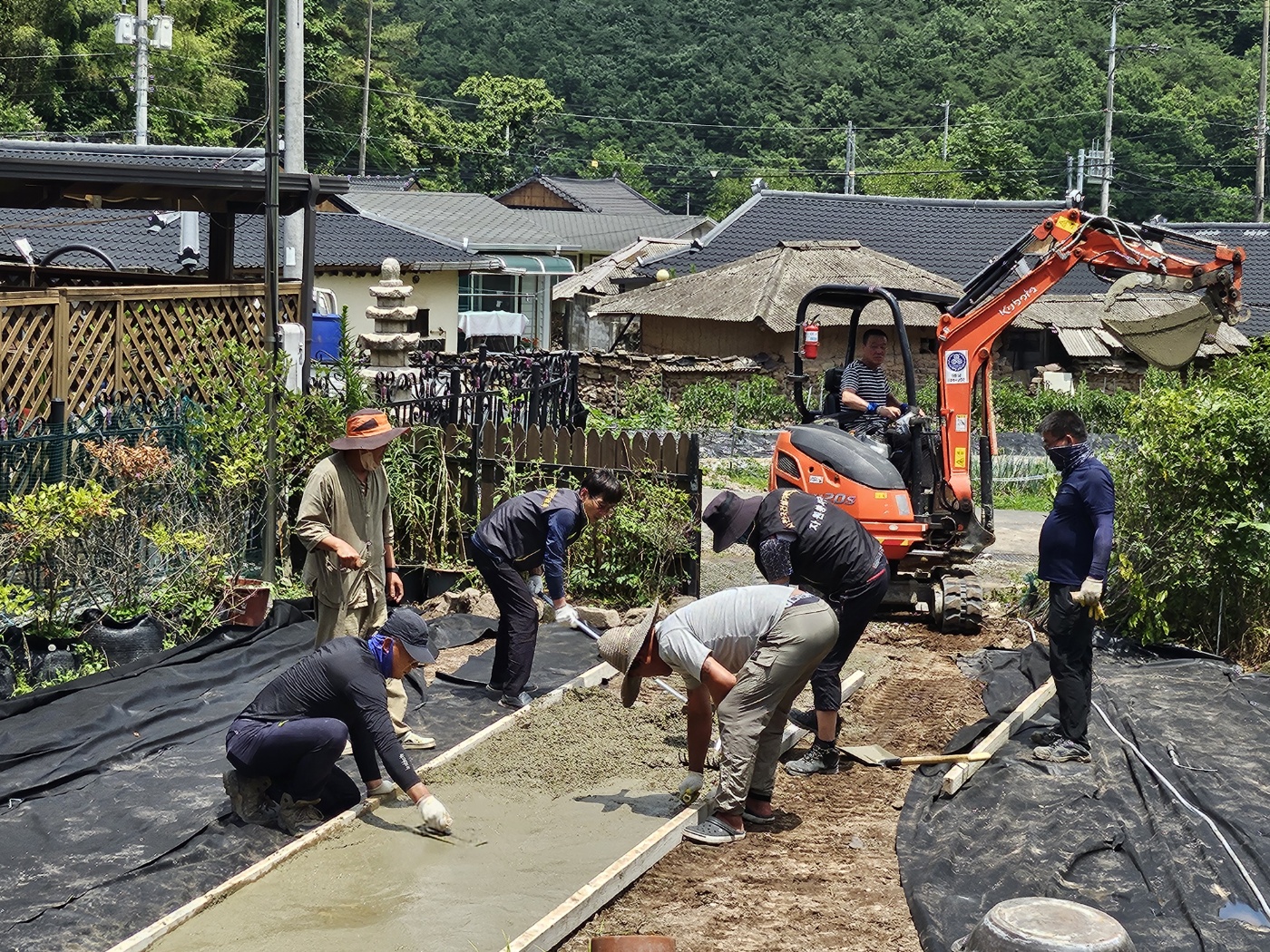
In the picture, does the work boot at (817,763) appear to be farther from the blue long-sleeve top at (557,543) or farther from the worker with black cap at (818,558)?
the blue long-sleeve top at (557,543)

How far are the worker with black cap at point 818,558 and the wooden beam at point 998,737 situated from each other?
755mm

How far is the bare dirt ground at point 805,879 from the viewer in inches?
217

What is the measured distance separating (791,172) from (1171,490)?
61799mm

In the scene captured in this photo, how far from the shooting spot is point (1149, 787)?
22.7 feet

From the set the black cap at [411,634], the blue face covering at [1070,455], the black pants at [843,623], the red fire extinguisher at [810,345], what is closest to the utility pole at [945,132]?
the red fire extinguisher at [810,345]

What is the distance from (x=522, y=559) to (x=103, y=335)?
4.28 metres

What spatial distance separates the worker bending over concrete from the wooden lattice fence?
370cm

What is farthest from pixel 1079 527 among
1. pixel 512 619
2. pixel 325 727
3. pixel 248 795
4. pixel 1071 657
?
pixel 248 795

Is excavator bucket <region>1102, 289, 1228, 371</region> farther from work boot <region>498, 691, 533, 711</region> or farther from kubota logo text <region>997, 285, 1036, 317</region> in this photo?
work boot <region>498, 691, 533, 711</region>

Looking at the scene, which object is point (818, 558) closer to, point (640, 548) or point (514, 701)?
point (514, 701)

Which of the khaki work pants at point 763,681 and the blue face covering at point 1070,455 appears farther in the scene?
the blue face covering at point 1070,455

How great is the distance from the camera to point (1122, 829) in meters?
6.39

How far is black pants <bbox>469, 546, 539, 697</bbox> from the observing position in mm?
8281

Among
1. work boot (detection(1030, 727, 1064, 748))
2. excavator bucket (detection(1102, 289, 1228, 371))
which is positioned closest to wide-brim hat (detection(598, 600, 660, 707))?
work boot (detection(1030, 727, 1064, 748))
